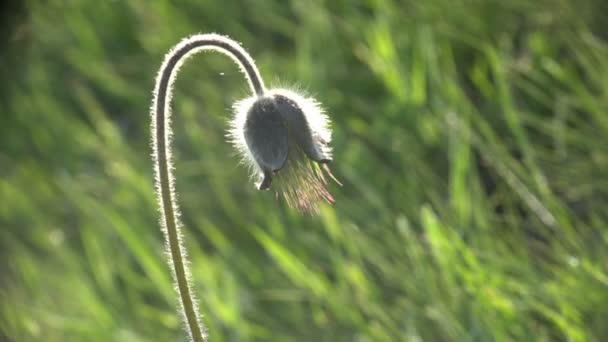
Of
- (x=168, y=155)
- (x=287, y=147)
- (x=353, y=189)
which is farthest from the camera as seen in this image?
(x=353, y=189)

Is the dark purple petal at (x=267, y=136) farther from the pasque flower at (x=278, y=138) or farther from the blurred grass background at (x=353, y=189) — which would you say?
the blurred grass background at (x=353, y=189)

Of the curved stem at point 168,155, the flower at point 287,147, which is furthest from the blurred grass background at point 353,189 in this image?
the curved stem at point 168,155

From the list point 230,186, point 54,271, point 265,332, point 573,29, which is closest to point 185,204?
point 230,186

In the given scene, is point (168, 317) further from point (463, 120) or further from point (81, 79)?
point (81, 79)

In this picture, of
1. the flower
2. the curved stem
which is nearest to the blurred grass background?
the flower

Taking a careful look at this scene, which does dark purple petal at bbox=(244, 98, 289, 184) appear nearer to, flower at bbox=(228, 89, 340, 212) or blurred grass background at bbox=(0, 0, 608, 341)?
flower at bbox=(228, 89, 340, 212)

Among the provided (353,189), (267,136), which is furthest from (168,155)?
(353,189)

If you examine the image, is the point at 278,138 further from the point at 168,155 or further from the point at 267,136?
the point at 168,155
